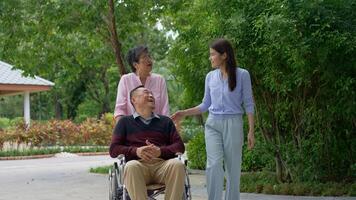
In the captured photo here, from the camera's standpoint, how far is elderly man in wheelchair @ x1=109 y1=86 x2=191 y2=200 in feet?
16.6

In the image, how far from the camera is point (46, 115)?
47.5m

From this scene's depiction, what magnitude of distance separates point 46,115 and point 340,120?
41.1 meters

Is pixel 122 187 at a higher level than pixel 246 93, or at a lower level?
lower

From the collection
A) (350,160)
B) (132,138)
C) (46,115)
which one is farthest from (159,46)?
(132,138)

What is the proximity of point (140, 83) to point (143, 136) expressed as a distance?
0.57 meters

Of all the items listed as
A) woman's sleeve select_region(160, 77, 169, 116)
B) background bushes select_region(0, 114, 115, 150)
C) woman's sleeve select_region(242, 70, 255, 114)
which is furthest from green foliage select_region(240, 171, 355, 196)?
background bushes select_region(0, 114, 115, 150)

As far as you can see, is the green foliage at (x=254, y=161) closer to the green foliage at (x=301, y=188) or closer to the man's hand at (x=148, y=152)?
the green foliage at (x=301, y=188)

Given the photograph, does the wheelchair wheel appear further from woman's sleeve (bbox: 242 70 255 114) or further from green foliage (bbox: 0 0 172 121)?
green foliage (bbox: 0 0 172 121)

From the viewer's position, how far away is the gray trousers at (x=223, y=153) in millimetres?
5559

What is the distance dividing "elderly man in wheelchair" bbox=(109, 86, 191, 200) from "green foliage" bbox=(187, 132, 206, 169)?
5994mm

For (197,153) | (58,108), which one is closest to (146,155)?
(197,153)

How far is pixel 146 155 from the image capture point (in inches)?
203

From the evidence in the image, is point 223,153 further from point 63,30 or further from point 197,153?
point 63,30

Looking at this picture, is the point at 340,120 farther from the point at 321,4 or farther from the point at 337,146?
the point at 321,4
